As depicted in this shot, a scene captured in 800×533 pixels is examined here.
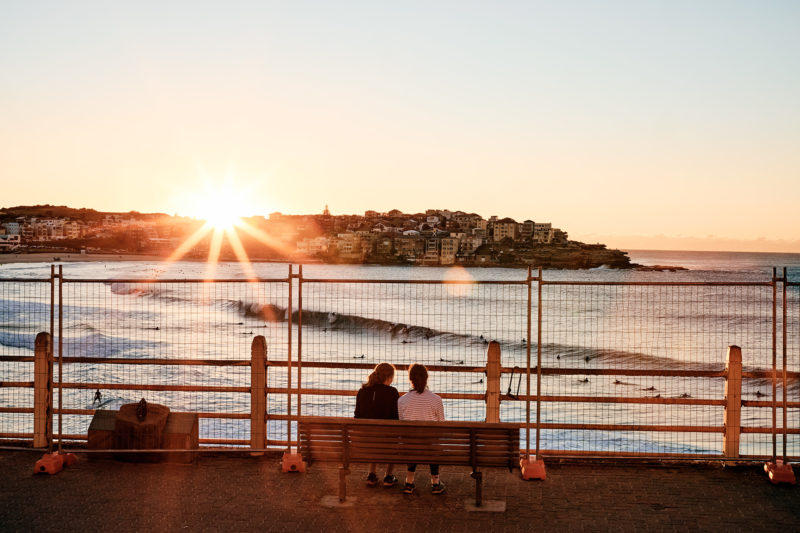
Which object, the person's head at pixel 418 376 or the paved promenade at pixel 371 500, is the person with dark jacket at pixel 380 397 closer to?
the person's head at pixel 418 376

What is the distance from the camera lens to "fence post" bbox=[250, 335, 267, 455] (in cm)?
970

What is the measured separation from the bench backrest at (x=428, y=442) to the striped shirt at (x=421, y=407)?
1.75 ft

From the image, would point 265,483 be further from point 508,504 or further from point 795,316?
point 795,316

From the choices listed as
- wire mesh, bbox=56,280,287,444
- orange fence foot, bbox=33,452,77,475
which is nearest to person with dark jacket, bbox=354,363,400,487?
wire mesh, bbox=56,280,287,444

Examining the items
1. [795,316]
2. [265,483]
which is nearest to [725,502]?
[265,483]

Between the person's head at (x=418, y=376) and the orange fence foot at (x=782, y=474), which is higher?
the person's head at (x=418, y=376)

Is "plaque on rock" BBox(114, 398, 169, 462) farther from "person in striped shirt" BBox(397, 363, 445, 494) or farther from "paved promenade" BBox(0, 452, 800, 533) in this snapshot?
"person in striped shirt" BBox(397, 363, 445, 494)

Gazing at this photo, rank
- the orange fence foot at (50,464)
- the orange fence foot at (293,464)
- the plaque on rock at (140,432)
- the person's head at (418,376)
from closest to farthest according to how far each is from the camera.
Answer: the person's head at (418,376), the orange fence foot at (50,464), the orange fence foot at (293,464), the plaque on rock at (140,432)

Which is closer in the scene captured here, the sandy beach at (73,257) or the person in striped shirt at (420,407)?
the person in striped shirt at (420,407)

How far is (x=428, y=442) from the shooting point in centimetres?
781

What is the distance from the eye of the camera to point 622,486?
865 centimetres

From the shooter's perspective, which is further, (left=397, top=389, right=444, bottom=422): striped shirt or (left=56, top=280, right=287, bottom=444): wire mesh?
(left=56, top=280, right=287, bottom=444): wire mesh

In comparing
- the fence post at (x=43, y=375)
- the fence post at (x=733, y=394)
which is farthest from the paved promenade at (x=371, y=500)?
the fence post at (x=43, y=375)

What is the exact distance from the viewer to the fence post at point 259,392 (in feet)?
31.8
